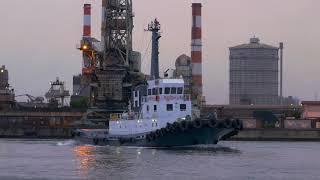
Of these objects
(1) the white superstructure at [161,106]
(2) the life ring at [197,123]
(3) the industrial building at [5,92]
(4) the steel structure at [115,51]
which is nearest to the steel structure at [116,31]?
(4) the steel structure at [115,51]

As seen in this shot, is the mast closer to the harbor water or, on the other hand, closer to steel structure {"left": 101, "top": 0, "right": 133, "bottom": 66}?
the harbor water

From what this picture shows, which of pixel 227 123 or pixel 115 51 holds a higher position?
pixel 115 51

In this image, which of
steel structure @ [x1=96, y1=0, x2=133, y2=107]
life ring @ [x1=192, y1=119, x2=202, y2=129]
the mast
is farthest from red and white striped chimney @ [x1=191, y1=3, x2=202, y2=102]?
life ring @ [x1=192, y1=119, x2=202, y2=129]

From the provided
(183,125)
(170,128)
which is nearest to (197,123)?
(183,125)

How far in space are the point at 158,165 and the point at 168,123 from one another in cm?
1450

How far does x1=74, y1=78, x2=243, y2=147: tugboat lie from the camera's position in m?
65.1

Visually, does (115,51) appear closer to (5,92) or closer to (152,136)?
(5,92)

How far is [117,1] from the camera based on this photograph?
107875 mm

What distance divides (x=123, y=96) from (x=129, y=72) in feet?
10.6

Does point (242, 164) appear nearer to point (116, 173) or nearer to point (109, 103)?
point (116, 173)

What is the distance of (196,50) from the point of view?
10750cm

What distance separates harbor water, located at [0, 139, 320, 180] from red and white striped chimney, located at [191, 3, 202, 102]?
1651 inches

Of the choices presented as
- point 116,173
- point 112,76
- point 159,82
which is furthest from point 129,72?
point 116,173

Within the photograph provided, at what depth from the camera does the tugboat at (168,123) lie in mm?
65062
